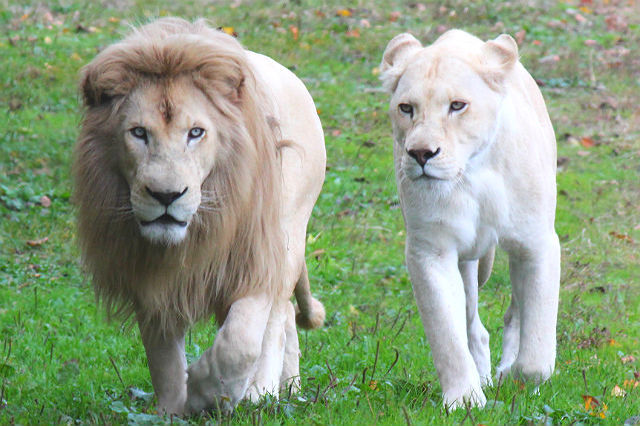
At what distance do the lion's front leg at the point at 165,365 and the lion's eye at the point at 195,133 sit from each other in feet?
3.10

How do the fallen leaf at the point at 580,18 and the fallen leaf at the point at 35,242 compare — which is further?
the fallen leaf at the point at 580,18

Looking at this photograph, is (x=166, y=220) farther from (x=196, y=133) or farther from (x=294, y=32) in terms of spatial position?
(x=294, y=32)

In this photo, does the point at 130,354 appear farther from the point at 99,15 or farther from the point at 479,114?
the point at 99,15

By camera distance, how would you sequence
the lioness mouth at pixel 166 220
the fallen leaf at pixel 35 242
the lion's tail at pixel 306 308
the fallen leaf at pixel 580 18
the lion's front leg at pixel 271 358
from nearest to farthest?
the lioness mouth at pixel 166 220 → the lion's front leg at pixel 271 358 → the lion's tail at pixel 306 308 → the fallen leaf at pixel 35 242 → the fallen leaf at pixel 580 18

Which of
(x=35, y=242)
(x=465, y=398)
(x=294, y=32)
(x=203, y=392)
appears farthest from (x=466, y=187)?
(x=294, y=32)

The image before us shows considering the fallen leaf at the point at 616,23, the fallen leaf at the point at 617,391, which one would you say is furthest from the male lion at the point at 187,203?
the fallen leaf at the point at 616,23

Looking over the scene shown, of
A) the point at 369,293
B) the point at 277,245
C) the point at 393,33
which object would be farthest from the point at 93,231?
the point at 393,33

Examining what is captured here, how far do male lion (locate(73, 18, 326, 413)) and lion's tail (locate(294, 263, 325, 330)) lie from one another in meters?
0.83

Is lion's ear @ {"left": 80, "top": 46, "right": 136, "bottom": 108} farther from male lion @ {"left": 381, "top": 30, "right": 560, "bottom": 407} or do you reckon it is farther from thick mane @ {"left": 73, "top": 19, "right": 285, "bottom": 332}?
male lion @ {"left": 381, "top": 30, "right": 560, "bottom": 407}

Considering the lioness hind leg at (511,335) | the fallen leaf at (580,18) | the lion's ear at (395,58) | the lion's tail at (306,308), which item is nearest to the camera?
the lion's ear at (395,58)

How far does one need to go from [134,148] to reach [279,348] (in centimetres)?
130

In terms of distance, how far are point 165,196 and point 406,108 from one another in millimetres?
1089

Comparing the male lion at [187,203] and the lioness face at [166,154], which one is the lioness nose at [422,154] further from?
the lioness face at [166,154]

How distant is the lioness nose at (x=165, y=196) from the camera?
3943 millimetres
